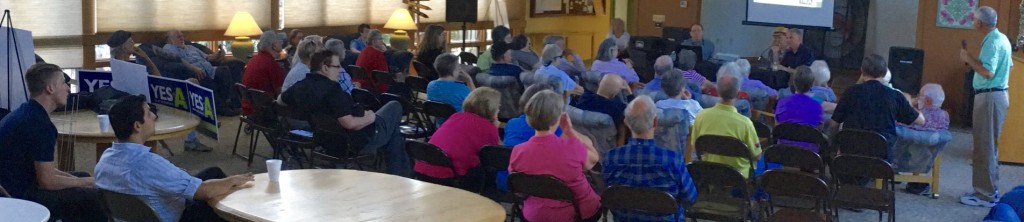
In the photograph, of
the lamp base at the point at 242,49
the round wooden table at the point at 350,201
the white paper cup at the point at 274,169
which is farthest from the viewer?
the lamp base at the point at 242,49

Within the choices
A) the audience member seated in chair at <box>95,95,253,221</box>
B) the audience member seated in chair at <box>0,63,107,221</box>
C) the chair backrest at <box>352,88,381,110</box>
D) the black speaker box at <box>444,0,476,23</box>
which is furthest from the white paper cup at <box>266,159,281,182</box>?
the black speaker box at <box>444,0,476,23</box>

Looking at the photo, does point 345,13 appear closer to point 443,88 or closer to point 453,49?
point 453,49

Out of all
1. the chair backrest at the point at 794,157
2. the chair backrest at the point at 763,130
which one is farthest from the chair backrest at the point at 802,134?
the chair backrest at the point at 794,157

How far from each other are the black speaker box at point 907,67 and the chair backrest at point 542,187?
7.85 meters

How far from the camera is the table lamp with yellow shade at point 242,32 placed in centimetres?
1275

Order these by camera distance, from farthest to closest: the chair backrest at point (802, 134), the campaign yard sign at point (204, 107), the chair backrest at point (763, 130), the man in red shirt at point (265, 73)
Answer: the man in red shirt at point (265, 73), the chair backrest at point (763, 130), the chair backrest at point (802, 134), the campaign yard sign at point (204, 107)

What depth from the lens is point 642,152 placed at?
17.0ft

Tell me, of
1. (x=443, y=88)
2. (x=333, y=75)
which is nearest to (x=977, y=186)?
(x=443, y=88)

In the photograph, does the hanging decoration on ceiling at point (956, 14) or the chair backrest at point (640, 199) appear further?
the hanging decoration on ceiling at point (956, 14)

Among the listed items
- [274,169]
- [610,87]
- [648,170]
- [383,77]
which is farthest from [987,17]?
[274,169]

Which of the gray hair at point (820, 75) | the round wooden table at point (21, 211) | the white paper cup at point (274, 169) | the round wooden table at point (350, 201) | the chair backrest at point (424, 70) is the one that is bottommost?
the round wooden table at point (350, 201)

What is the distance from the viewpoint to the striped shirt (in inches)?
204

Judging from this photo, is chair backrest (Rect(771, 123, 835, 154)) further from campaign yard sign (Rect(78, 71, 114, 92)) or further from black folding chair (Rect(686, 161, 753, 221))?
campaign yard sign (Rect(78, 71, 114, 92))

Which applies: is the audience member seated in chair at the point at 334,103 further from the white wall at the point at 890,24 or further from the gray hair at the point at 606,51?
the white wall at the point at 890,24
